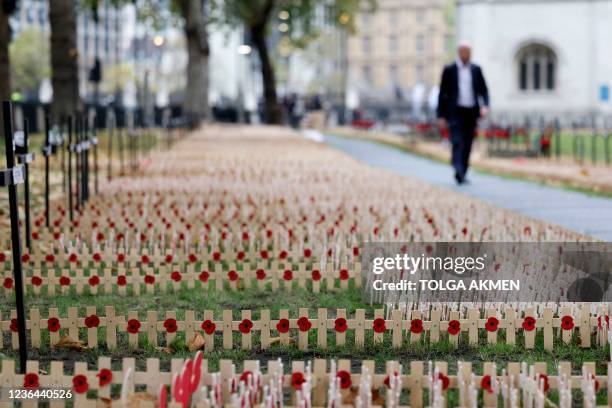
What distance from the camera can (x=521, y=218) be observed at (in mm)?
12047

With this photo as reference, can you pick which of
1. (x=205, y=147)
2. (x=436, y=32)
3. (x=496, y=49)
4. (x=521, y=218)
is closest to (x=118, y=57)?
(x=436, y=32)

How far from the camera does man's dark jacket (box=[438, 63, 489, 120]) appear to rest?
18.7m

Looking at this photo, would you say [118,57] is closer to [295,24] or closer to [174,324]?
[295,24]

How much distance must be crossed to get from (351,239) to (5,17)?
20131 mm

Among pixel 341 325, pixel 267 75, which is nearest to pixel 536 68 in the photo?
pixel 267 75

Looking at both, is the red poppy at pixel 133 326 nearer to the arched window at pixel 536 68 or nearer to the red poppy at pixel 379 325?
the red poppy at pixel 379 325

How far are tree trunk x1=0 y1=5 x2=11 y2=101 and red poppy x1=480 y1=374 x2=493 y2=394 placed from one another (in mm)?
24422

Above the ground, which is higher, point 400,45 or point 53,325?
point 400,45

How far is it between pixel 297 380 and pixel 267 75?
53.5 metres

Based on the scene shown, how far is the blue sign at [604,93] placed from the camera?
222ft

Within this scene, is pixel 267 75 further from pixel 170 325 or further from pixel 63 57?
pixel 170 325

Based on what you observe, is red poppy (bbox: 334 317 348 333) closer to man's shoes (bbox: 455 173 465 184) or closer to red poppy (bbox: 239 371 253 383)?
red poppy (bbox: 239 371 253 383)

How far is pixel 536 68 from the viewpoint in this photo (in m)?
69.9

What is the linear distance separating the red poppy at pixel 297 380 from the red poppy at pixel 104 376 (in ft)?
2.18
